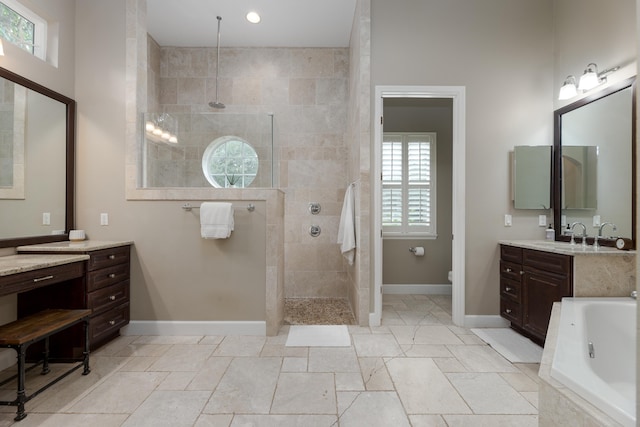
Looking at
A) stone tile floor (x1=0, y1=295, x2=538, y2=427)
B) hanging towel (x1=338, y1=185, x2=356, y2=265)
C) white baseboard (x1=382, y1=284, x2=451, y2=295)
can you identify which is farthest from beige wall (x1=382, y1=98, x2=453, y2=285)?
stone tile floor (x1=0, y1=295, x2=538, y2=427)

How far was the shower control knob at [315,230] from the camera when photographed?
4.27 metres

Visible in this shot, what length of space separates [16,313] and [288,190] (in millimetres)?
2915

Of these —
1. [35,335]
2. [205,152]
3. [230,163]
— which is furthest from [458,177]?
[35,335]

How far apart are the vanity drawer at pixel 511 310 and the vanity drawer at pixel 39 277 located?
12.6 feet

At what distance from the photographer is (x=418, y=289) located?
4.65 metres

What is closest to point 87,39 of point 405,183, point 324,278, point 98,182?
point 98,182

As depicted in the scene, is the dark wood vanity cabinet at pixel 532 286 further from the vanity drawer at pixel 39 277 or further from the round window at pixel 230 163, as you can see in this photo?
the vanity drawer at pixel 39 277

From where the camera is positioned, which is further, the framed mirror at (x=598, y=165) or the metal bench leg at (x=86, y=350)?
the framed mirror at (x=598, y=165)

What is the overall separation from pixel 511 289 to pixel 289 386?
2.35 m

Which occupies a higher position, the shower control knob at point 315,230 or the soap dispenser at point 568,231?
the soap dispenser at point 568,231

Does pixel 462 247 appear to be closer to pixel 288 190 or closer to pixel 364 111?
pixel 364 111

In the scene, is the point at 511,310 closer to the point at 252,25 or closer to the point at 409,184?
the point at 409,184

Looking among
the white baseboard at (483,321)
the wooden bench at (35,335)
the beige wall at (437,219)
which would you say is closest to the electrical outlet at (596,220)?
the white baseboard at (483,321)

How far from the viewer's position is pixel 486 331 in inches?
123
